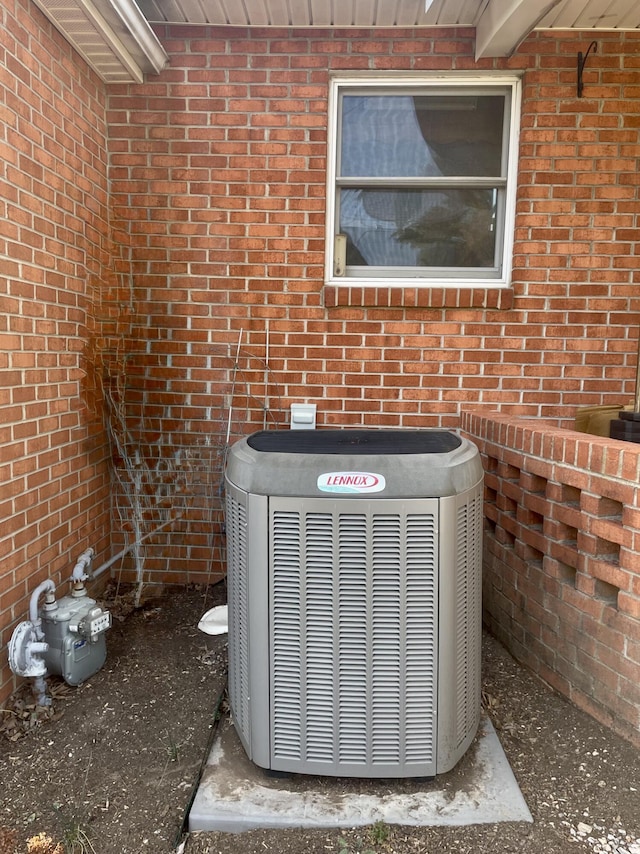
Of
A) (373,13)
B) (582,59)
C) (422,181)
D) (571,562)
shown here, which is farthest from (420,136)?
(571,562)

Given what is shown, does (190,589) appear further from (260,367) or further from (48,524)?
(260,367)

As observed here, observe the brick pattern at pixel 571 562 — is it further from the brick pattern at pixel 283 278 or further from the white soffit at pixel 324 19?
the white soffit at pixel 324 19

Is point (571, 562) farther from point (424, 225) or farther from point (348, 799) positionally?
point (424, 225)

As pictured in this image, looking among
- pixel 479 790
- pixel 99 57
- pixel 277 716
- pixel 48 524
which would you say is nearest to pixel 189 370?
pixel 48 524

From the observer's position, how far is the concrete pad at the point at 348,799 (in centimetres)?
187

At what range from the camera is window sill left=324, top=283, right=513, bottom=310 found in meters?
3.64

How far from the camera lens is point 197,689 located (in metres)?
2.67

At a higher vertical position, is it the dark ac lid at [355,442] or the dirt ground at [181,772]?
the dark ac lid at [355,442]

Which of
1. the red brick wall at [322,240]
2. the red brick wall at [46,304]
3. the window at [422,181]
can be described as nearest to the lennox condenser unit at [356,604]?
the red brick wall at [46,304]

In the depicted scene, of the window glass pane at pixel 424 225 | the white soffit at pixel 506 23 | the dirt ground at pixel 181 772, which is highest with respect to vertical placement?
the white soffit at pixel 506 23

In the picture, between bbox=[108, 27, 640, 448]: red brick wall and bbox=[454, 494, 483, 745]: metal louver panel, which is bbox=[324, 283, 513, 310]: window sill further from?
bbox=[454, 494, 483, 745]: metal louver panel

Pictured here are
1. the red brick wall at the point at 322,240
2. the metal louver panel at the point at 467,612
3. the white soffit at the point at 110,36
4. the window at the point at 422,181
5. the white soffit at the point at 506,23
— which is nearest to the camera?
the metal louver panel at the point at 467,612

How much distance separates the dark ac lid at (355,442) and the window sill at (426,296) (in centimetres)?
146

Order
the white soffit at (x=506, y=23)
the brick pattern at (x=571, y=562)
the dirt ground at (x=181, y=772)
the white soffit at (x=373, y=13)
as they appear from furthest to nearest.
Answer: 1. the white soffit at (x=373, y=13)
2. the white soffit at (x=506, y=23)
3. the brick pattern at (x=571, y=562)
4. the dirt ground at (x=181, y=772)
